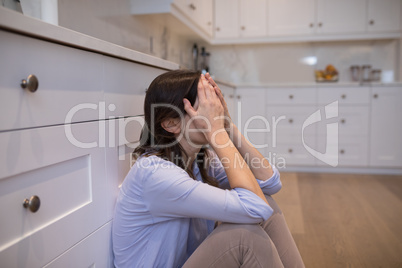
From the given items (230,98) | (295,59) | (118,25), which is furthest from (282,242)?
(295,59)

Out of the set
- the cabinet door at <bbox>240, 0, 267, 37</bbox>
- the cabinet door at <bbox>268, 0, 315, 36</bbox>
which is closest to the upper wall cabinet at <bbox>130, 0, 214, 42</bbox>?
the cabinet door at <bbox>240, 0, 267, 37</bbox>

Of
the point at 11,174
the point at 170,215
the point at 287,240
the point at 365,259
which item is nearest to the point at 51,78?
the point at 11,174

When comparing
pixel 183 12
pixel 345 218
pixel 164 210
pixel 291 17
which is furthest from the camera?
pixel 291 17

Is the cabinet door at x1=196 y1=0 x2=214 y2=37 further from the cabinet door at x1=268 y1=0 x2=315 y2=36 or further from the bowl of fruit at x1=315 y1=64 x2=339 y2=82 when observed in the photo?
the bowl of fruit at x1=315 y1=64 x2=339 y2=82

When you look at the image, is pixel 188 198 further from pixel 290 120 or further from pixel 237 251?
pixel 290 120

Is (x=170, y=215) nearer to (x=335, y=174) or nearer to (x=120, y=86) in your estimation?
(x=120, y=86)

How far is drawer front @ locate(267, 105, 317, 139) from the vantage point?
3.62 m

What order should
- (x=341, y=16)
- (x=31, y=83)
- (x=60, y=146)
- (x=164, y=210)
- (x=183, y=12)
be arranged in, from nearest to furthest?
1. (x=31, y=83)
2. (x=60, y=146)
3. (x=164, y=210)
4. (x=183, y=12)
5. (x=341, y=16)

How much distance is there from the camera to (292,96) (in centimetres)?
365

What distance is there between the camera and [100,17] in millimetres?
2117

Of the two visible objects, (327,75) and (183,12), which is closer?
(183,12)

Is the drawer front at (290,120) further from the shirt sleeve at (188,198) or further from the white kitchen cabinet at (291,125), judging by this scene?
the shirt sleeve at (188,198)

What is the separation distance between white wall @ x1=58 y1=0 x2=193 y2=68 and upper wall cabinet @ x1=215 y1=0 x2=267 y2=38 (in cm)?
77

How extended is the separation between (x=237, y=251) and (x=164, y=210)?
0.22 m
